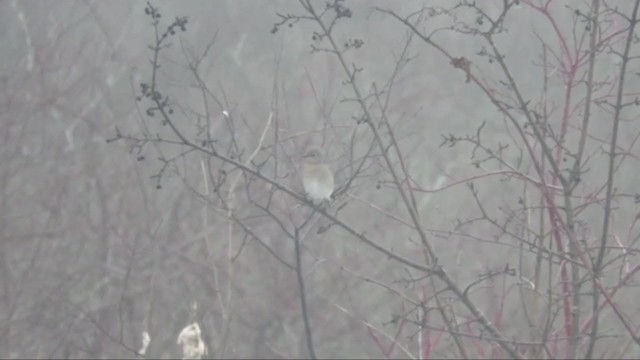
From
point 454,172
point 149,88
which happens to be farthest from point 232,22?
point 149,88

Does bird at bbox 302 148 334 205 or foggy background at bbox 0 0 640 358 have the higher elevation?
foggy background at bbox 0 0 640 358

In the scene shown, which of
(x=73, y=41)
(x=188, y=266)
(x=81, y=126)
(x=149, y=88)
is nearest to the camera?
(x=149, y=88)

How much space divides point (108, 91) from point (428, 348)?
7.25 metres

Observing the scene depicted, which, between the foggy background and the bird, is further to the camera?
the foggy background

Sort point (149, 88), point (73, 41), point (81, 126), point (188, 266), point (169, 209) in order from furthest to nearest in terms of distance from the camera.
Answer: point (73, 41), point (81, 126), point (169, 209), point (188, 266), point (149, 88)

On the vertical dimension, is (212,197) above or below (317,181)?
above

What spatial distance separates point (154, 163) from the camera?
36.9 feet

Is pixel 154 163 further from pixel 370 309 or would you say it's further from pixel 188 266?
pixel 370 309

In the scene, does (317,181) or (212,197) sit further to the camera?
(212,197)

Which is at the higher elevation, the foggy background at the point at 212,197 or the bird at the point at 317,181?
the foggy background at the point at 212,197

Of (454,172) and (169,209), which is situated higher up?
(454,172)

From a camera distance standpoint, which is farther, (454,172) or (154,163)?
(454,172)

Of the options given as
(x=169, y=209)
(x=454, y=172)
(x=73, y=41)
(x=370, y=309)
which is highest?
(x=73, y=41)

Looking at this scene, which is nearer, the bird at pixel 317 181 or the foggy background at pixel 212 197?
the bird at pixel 317 181
